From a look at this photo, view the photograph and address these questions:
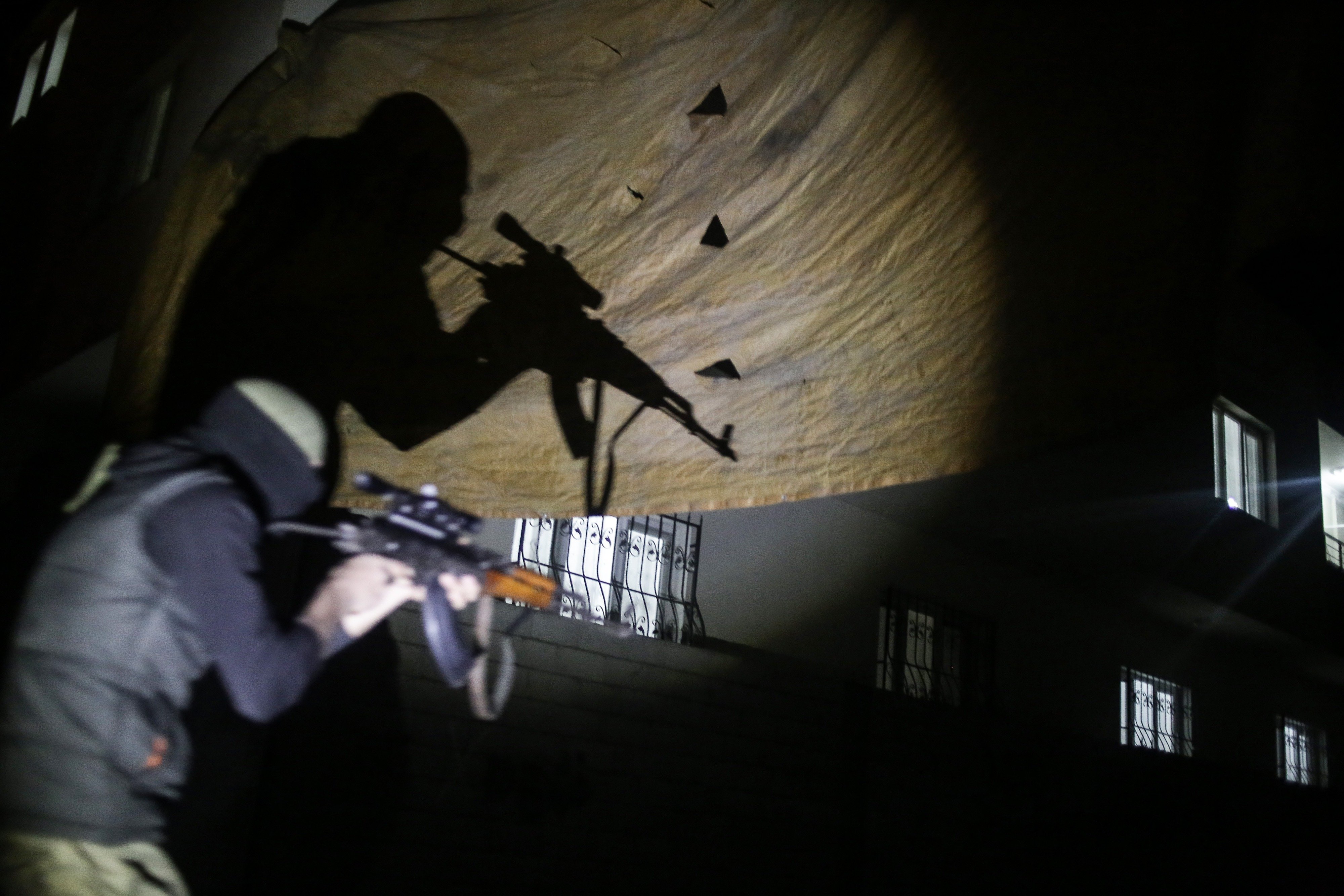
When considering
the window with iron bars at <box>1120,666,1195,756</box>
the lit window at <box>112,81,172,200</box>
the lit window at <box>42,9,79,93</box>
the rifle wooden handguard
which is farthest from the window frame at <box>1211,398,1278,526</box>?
the lit window at <box>42,9,79,93</box>

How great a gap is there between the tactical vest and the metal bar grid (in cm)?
1391

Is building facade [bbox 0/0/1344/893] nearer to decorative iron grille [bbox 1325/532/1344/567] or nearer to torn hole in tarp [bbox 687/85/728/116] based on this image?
decorative iron grille [bbox 1325/532/1344/567]

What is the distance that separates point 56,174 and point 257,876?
565cm

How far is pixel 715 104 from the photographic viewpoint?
304cm

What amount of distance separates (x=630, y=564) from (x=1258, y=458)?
7814mm

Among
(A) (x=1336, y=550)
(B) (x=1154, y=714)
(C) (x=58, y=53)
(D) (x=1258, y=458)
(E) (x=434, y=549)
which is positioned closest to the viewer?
(E) (x=434, y=549)

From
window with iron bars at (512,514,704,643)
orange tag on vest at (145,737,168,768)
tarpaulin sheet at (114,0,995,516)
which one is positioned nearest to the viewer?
orange tag on vest at (145,737,168,768)

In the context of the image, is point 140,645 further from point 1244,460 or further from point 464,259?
point 1244,460

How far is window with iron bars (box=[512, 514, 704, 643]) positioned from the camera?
6.84 metres

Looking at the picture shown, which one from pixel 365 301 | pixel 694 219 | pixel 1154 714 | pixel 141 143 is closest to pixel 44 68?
pixel 141 143

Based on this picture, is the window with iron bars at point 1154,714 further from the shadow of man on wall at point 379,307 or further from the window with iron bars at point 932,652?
the shadow of man on wall at point 379,307

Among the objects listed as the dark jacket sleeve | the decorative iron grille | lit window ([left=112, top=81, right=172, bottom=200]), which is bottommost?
the dark jacket sleeve

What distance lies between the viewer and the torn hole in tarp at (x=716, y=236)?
124 inches

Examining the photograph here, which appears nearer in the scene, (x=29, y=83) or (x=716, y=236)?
(x=716, y=236)
